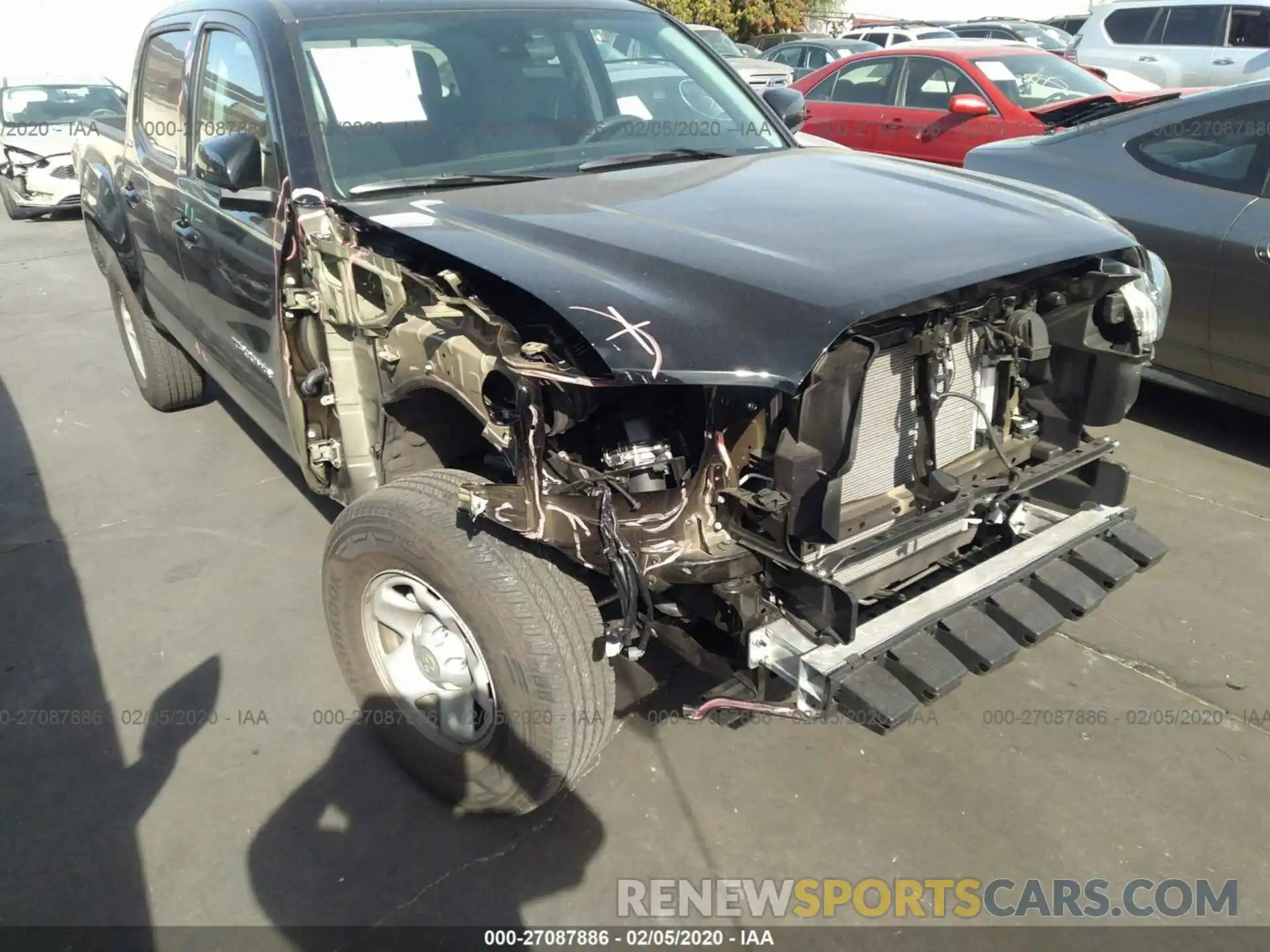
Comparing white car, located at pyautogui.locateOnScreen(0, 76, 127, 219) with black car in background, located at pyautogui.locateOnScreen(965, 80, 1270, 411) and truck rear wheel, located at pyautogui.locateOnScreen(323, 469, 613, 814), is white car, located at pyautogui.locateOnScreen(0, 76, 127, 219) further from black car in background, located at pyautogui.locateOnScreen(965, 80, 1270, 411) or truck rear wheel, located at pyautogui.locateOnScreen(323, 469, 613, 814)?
black car in background, located at pyautogui.locateOnScreen(965, 80, 1270, 411)

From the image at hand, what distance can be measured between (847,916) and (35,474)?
4.41 m

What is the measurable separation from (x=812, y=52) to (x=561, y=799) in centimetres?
1773

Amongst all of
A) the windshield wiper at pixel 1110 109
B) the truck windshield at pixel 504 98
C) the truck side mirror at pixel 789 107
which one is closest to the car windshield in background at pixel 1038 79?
the windshield wiper at pixel 1110 109

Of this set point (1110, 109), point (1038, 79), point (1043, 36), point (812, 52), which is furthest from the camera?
point (1043, 36)

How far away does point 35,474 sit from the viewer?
488cm

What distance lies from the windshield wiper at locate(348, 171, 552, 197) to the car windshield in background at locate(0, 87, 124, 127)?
10.7 m

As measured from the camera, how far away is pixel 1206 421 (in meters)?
5.10

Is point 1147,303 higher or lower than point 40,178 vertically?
higher

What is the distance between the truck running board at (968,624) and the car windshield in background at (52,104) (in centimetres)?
1221

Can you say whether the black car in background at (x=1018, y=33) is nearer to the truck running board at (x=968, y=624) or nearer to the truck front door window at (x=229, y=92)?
the truck front door window at (x=229, y=92)

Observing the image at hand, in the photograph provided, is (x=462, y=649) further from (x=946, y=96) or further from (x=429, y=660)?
(x=946, y=96)

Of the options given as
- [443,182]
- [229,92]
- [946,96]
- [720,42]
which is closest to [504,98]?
[443,182]

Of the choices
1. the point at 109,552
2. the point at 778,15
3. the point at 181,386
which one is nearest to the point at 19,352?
the point at 181,386

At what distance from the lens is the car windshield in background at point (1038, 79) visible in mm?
8344
